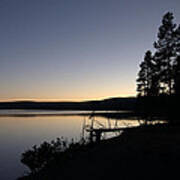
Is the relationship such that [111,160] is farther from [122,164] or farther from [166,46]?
[166,46]

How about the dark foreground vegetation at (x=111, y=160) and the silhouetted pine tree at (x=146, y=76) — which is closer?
the dark foreground vegetation at (x=111, y=160)

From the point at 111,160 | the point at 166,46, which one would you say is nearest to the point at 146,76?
the point at 166,46

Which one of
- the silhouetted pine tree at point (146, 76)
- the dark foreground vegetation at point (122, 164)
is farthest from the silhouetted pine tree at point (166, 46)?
the dark foreground vegetation at point (122, 164)

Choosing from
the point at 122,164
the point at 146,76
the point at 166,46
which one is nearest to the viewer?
the point at 122,164

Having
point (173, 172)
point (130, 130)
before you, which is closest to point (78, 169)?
point (173, 172)

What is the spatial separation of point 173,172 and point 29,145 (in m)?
23.9

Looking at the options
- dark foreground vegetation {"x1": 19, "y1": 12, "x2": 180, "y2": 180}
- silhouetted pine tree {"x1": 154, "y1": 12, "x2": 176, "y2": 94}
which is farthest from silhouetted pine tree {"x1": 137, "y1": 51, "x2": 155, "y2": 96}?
dark foreground vegetation {"x1": 19, "y1": 12, "x2": 180, "y2": 180}

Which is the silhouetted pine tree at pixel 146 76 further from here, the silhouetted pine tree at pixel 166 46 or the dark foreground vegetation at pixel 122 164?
the dark foreground vegetation at pixel 122 164

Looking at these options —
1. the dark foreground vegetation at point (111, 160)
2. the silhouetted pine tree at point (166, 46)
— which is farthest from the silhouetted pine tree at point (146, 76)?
the dark foreground vegetation at point (111, 160)

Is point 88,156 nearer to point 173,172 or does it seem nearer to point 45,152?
point 45,152

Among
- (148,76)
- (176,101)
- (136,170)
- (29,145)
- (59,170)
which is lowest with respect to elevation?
(29,145)

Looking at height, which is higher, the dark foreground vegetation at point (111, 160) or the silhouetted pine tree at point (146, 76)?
the silhouetted pine tree at point (146, 76)

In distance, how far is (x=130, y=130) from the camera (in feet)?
53.7

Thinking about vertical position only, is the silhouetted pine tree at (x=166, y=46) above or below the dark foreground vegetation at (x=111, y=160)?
above
